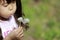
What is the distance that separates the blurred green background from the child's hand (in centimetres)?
120

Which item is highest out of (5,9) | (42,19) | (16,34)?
(42,19)

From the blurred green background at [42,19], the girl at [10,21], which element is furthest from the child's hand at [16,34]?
the blurred green background at [42,19]

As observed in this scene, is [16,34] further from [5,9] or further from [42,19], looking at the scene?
[42,19]

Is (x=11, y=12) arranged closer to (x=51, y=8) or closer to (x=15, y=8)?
(x=15, y=8)

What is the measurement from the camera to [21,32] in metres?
1.76

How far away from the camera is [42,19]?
3379 millimetres

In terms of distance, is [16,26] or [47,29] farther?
[47,29]

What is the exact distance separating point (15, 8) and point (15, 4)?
0.8 inches

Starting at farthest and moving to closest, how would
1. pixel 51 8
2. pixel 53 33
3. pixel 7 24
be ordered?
pixel 51 8 → pixel 53 33 → pixel 7 24

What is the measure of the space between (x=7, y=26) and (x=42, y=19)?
173 cm

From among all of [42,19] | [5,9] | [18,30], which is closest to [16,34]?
[18,30]

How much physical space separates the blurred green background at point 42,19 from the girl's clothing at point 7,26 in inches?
49.0

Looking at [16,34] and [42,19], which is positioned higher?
[42,19]

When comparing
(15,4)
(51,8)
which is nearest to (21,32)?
(15,4)
